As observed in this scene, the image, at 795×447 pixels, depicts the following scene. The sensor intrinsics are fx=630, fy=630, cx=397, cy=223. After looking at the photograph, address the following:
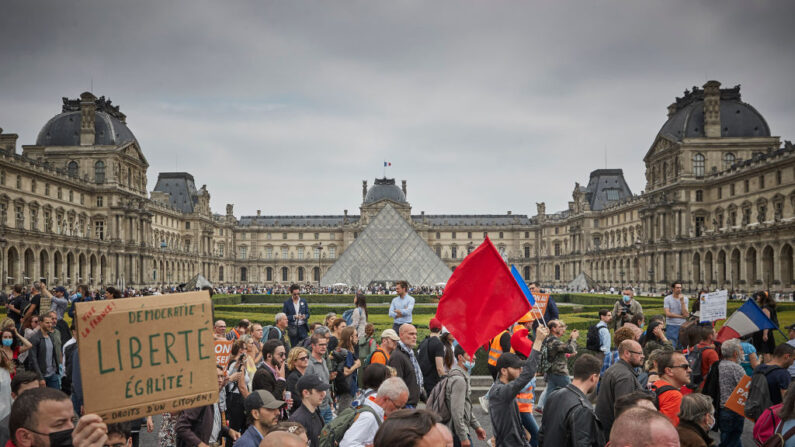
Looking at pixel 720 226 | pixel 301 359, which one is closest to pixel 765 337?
pixel 301 359

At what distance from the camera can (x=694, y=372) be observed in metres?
6.75

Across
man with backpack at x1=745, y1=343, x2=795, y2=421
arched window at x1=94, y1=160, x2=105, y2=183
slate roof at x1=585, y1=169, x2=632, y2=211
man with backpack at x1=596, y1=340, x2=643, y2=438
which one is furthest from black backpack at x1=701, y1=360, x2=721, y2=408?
slate roof at x1=585, y1=169, x2=632, y2=211

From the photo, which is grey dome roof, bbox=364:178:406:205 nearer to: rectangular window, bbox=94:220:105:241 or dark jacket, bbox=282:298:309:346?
rectangular window, bbox=94:220:105:241

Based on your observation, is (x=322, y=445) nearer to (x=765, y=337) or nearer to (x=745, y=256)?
(x=765, y=337)

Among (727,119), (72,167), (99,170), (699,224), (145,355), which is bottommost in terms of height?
(145,355)

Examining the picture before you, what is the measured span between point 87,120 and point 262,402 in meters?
49.7

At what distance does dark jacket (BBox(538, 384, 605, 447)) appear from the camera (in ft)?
12.7

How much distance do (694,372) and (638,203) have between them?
5384cm

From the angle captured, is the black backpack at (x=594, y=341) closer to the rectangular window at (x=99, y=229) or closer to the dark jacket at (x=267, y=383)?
→ the dark jacket at (x=267, y=383)

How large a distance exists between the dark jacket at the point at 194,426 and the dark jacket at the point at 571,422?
2.48 meters

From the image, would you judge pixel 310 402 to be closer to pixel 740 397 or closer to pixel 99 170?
pixel 740 397

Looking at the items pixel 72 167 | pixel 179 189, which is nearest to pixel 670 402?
pixel 72 167

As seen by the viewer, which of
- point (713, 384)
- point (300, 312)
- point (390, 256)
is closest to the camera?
point (713, 384)

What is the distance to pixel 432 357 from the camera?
646cm
